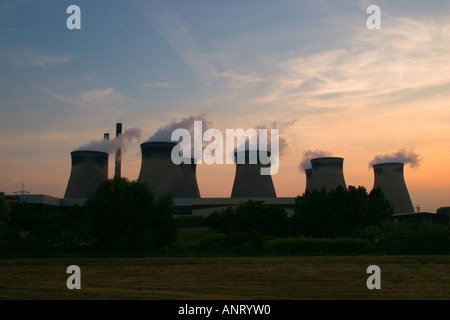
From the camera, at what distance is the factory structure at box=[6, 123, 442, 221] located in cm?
3597

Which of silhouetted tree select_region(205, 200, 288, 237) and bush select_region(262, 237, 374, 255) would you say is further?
silhouetted tree select_region(205, 200, 288, 237)

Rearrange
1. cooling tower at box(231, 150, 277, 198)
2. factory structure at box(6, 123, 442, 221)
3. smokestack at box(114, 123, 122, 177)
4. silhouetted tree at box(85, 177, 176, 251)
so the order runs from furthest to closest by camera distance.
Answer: smokestack at box(114, 123, 122, 177), cooling tower at box(231, 150, 277, 198), factory structure at box(6, 123, 442, 221), silhouetted tree at box(85, 177, 176, 251)

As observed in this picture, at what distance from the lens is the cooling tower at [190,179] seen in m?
46.0

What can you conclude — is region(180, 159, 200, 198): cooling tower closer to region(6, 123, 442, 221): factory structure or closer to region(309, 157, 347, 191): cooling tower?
region(6, 123, 442, 221): factory structure

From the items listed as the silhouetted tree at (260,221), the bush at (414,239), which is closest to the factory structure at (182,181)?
the silhouetted tree at (260,221)

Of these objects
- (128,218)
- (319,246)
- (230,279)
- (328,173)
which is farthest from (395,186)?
(230,279)

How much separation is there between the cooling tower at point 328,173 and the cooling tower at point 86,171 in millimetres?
17420

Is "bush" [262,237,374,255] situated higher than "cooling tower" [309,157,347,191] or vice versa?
"cooling tower" [309,157,347,191]

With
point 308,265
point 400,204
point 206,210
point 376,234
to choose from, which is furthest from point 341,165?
point 308,265

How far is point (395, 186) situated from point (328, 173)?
227 inches

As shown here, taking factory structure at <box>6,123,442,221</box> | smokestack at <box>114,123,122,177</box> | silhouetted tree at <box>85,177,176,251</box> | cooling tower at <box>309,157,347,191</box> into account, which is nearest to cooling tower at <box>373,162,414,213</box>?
factory structure at <box>6,123,442,221</box>

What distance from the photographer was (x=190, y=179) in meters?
47.1
